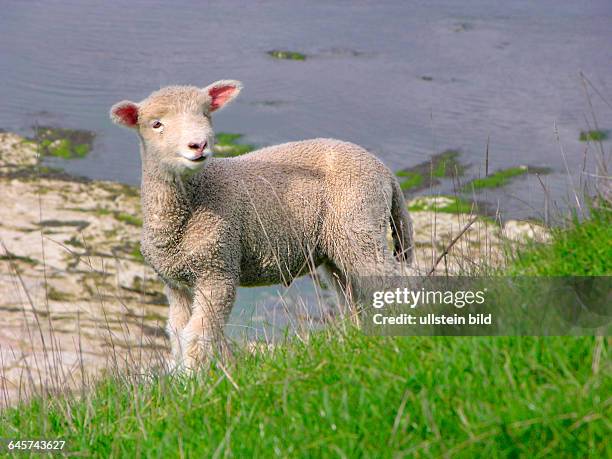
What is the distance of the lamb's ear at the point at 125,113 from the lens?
20.6ft

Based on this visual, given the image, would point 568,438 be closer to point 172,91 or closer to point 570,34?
point 172,91

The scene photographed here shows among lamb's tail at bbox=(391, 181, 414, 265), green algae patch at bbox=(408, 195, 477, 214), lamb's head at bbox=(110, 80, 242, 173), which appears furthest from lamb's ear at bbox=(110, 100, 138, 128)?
green algae patch at bbox=(408, 195, 477, 214)

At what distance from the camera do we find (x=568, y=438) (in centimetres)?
343

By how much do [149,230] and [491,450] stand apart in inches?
138

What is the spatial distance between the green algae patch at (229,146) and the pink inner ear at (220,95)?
26.8ft

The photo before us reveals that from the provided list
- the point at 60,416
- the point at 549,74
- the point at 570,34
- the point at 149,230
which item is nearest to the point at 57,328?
the point at 149,230

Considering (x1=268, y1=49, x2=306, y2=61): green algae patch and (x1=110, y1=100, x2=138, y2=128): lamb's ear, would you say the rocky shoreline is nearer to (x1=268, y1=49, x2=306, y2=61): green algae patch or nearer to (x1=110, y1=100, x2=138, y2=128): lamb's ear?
(x1=110, y1=100, x2=138, y2=128): lamb's ear

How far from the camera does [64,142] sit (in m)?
16.4

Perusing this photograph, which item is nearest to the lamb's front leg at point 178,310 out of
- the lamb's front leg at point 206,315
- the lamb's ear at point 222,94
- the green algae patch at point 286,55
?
the lamb's front leg at point 206,315

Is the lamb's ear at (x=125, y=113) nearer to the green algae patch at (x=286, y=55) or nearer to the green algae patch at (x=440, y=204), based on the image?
the green algae patch at (x=440, y=204)

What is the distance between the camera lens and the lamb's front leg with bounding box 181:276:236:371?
6.02 meters

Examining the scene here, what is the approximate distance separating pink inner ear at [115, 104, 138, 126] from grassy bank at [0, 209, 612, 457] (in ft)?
7.27

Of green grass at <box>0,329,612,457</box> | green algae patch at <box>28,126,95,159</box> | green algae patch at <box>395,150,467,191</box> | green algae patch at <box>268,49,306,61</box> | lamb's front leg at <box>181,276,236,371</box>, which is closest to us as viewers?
green grass at <box>0,329,612,457</box>

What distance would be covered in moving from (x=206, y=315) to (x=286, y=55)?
47.6 ft
